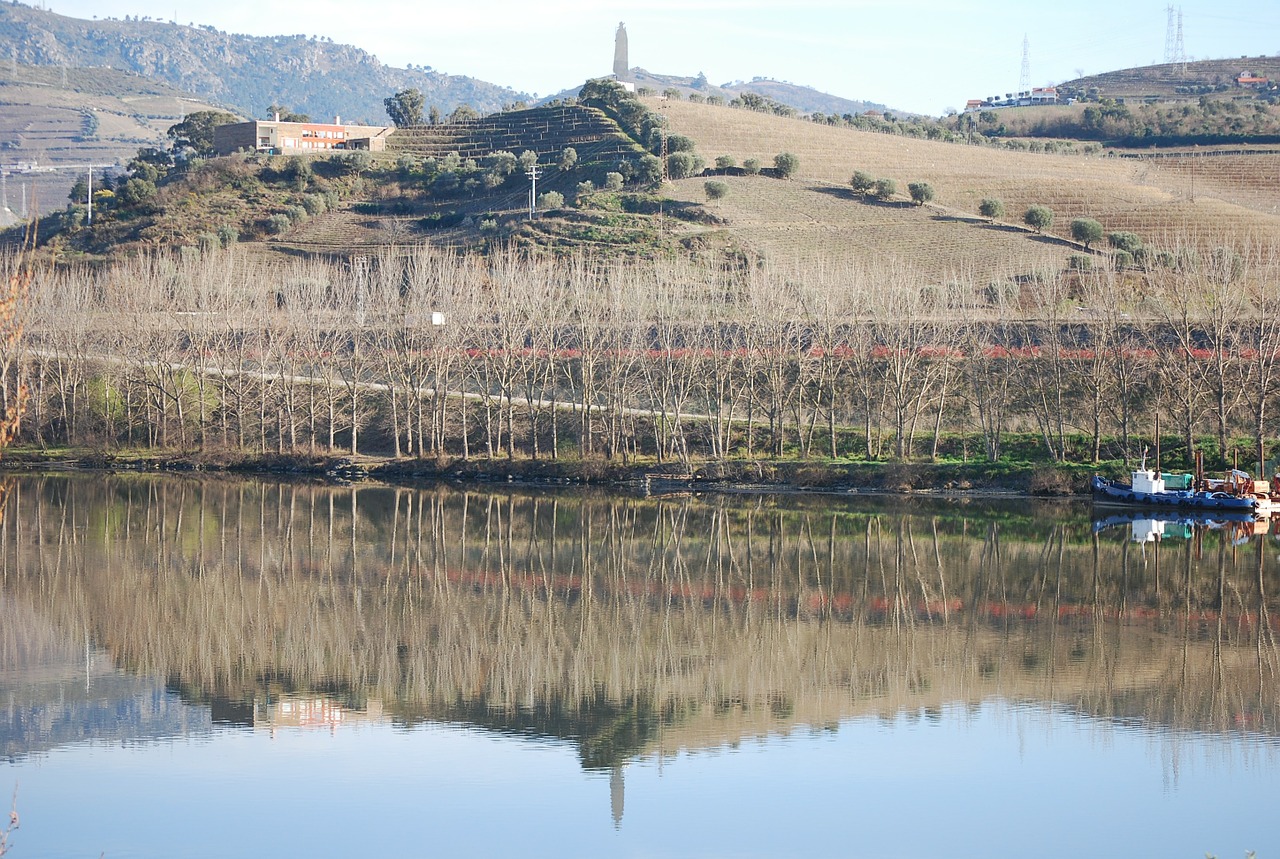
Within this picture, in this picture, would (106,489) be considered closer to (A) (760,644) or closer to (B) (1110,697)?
(A) (760,644)

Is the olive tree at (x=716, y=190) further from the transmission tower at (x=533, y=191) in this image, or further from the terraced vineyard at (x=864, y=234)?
the transmission tower at (x=533, y=191)

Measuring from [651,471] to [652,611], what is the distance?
65.6 ft

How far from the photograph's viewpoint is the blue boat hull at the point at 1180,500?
138 ft

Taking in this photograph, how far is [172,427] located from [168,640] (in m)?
32.2

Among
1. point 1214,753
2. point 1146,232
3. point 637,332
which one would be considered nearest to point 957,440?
point 637,332

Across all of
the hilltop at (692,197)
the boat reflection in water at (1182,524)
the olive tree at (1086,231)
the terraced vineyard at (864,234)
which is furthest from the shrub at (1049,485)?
the olive tree at (1086,231)

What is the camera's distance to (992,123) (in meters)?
140

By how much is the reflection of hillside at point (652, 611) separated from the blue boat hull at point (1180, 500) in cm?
398

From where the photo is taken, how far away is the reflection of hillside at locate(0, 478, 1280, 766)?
21.9 meters

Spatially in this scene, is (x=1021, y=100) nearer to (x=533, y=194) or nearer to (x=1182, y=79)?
(x=1182, y=79)

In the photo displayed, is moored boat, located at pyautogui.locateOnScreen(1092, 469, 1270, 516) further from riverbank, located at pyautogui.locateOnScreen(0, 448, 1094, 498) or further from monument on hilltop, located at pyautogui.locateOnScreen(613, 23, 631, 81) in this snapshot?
monument on hilltop, located at pyautogui.locateOnScreen(613, 23, 631, 81)

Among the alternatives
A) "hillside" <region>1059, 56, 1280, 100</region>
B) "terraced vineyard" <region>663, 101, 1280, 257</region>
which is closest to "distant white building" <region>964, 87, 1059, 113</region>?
"hillside" <region>1059, 56, 1280, 100</region>

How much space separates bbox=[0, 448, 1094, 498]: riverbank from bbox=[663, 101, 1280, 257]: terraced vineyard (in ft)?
96.1

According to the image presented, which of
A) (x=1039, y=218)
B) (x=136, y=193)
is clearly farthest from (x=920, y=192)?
(x=136, y=193)
